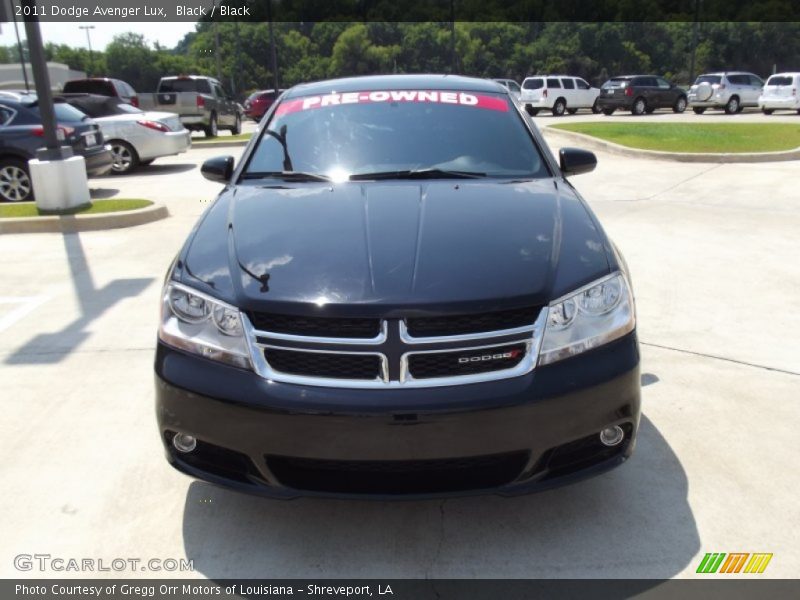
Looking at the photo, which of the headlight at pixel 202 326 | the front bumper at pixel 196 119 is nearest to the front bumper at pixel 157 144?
the front bumper at pixel 196 119

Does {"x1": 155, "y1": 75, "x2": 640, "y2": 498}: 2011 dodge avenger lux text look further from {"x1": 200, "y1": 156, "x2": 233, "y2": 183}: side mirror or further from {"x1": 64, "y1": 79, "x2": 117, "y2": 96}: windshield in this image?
{"x1": 64, "y1": 79, "x2": 117, "y2": 96}: windshield

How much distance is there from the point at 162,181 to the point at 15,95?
105 inches

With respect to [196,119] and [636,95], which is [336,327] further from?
[636,95]

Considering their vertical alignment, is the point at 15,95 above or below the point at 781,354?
above

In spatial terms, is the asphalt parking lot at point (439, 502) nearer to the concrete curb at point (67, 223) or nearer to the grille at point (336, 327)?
the grille at point (336, 327)

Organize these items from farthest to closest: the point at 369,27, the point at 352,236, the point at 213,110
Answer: the point at 369,27
the point at 213,110
the point at 352,236

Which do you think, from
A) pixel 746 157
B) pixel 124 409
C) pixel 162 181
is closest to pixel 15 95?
pixel 162 181

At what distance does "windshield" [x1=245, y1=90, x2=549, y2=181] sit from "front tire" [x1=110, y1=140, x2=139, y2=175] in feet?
35.6

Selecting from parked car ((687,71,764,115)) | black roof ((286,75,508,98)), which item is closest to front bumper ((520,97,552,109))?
parked car ((687,71,764,115))

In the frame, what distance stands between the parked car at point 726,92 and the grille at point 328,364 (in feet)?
107

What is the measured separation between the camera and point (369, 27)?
284 feet

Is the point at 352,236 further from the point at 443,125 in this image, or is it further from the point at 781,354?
the point at 781,354

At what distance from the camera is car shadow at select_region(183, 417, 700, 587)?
8.51 ft

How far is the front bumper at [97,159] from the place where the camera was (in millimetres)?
11195
